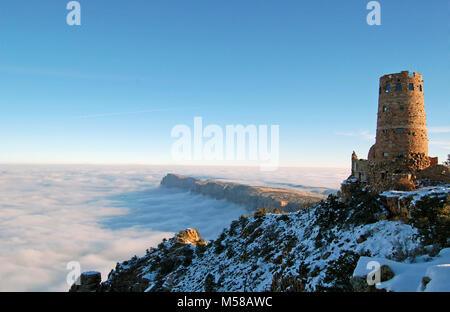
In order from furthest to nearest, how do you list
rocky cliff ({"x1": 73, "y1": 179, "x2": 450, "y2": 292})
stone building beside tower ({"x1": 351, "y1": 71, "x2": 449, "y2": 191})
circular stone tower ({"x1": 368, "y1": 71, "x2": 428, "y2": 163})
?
circular stone tower ({"x1": 368, "y1": 71, "x2": 428, "y2": 163}), stone building beside tower ({"x1": 351, "y1": 71, "x2": 449, "y2": 191}), rocky cliff ({"x1": 73, "y1": 179, "x2": 450, "y2": 292})

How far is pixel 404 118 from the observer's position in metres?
19.6

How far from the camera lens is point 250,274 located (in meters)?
19.0

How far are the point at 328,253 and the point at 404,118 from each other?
13.7 m

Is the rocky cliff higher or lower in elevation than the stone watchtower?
lower

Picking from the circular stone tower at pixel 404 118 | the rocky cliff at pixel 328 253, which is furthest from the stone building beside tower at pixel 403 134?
the rocky cliff at pixel 328 253

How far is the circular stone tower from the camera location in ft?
64.4

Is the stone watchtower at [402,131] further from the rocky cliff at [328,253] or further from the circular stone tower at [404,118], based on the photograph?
the rocky cliff at [328,253]

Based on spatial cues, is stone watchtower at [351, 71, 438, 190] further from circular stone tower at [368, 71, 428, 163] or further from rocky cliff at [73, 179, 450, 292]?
rocky cliff at [73, 179, 450, 292]

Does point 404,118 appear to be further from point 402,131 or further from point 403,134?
point 403,134

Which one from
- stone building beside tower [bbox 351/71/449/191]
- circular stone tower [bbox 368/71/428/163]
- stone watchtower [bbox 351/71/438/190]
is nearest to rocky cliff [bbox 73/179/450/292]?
stone watchtower [bbox 351/71/438/190]

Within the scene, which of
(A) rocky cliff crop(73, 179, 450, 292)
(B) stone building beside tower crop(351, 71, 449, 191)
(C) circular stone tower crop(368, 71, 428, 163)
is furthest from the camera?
(C) circular stone tower crop(368, 71, 428, 163)

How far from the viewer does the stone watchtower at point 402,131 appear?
19.5m

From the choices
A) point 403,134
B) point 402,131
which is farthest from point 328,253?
point 402,131

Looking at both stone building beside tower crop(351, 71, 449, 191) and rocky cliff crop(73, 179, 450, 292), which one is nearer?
rocky cliff crop(73, 179, 450, 292)
